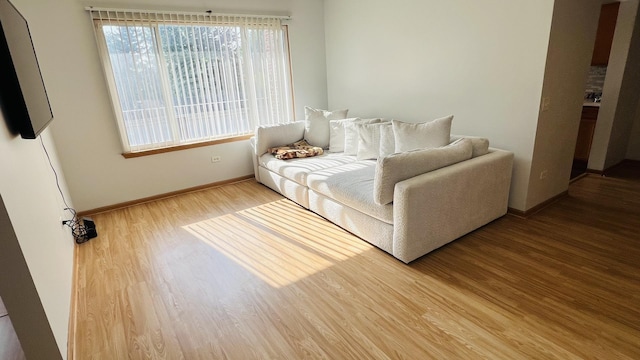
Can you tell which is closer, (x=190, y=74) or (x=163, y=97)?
(x=163, y=97)

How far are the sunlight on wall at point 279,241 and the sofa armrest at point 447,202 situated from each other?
0.47 meters

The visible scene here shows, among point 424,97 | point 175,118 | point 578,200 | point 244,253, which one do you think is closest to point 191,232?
point 244,253

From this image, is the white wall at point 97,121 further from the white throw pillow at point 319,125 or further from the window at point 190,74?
the white throw pillow at point 319,125

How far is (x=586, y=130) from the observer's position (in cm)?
422

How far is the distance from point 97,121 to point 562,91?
15.4ft

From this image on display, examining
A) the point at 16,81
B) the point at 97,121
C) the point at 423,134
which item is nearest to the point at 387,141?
the point at 423,134

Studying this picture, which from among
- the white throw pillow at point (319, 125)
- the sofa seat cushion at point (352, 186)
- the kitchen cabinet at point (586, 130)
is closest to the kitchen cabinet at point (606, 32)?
the kitchen cabinet at point (586, 130)

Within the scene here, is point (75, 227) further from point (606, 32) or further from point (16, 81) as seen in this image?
point (606, 32)

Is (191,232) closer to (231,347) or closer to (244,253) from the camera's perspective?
(244,253)

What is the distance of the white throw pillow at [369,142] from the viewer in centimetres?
348

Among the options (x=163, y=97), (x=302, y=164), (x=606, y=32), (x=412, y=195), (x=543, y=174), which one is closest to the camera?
(x=412, y=195)

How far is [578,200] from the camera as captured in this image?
3316 mm

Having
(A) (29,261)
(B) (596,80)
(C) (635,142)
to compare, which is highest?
(B) (596,80)

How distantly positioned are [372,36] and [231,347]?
3747 mm
